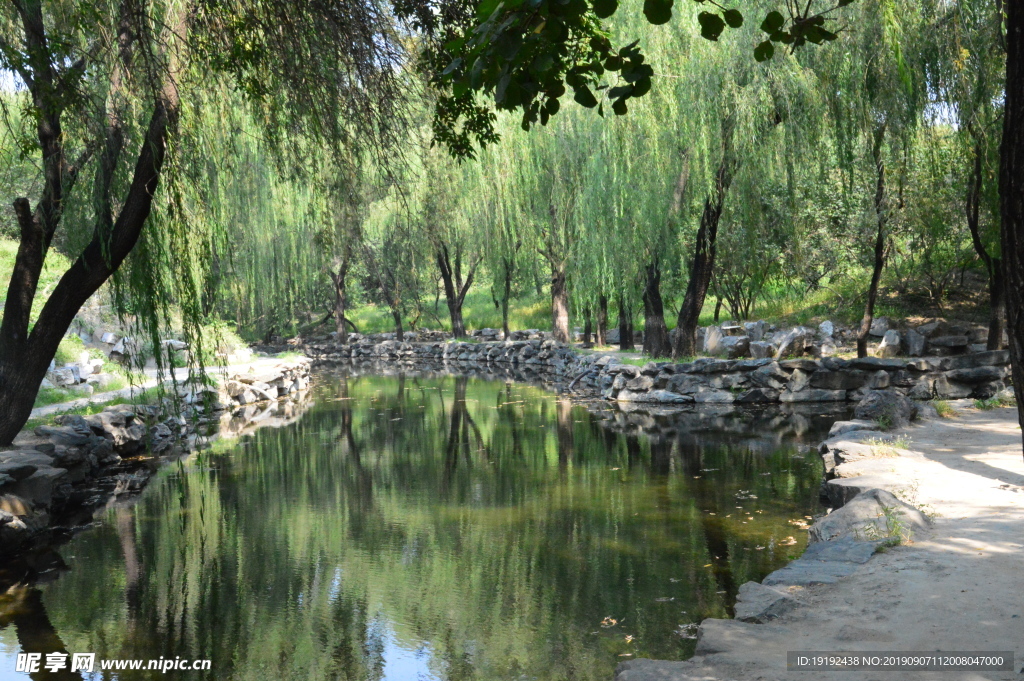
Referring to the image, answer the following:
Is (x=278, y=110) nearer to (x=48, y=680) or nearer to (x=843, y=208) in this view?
(x=48, y=680)

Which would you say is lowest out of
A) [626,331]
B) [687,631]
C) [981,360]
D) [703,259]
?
[687,631]

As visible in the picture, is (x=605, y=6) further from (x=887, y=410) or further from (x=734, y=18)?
(x=887, y=410)

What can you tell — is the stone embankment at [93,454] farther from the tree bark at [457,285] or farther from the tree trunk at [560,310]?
the tree bark at [457,285]

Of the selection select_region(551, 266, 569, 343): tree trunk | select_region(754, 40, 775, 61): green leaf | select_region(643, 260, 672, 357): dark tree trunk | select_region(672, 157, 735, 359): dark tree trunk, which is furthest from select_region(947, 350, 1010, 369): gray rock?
select_region(754, 40, 775, 61): green leaf

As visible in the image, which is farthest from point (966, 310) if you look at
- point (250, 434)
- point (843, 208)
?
point (250, 434)

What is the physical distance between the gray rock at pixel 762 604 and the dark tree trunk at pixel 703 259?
9789 mm

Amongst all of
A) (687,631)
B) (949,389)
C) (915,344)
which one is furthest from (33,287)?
(915,344)

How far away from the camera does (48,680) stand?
4.20 m

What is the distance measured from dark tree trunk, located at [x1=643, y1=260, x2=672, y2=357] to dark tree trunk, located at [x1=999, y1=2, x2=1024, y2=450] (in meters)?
12.6

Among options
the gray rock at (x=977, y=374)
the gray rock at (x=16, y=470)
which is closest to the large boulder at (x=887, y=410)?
the gray rock at (x=977, y=374)

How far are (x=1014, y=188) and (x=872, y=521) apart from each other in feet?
9.46

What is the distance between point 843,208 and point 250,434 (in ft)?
40.7

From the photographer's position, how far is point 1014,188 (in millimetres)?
2645

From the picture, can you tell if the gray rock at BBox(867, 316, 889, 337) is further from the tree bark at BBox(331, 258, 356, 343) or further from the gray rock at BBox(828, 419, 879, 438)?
the tree bark at BBox(331, 258, 356, 343)
